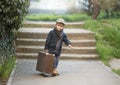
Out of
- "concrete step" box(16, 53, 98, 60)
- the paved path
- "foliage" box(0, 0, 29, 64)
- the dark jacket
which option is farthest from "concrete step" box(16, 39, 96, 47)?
"foliage" box(0, 0, 29, 64)

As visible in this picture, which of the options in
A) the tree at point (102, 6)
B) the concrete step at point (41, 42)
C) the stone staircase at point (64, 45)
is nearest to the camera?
the stone staircase at point (64, 45)

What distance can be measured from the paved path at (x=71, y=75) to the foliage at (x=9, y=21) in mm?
763

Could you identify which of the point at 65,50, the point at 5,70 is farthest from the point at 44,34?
the point at 5,70

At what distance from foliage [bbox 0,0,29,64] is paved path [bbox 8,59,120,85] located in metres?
0.76

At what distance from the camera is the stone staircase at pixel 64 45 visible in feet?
45.8

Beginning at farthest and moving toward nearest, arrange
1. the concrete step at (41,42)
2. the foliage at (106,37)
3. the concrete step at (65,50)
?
1. the concrete step at (41,42)
2. the foliage at (106,37)
3. the concrete step at (65,50)

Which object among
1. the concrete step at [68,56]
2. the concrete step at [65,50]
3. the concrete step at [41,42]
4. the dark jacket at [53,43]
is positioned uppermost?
the dark jacket at [53,43]

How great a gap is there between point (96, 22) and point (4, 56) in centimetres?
678

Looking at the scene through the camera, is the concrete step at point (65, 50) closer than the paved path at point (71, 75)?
No

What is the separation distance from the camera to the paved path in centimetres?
1059

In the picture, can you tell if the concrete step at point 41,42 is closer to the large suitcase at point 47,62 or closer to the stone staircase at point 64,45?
the stone staircase at point 64,45

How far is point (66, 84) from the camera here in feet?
33.9

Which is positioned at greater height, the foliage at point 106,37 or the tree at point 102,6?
the tree at point 102,6

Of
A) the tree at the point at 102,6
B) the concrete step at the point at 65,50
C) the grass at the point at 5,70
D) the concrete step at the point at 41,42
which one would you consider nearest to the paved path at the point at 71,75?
the grass at the point at 5,70
